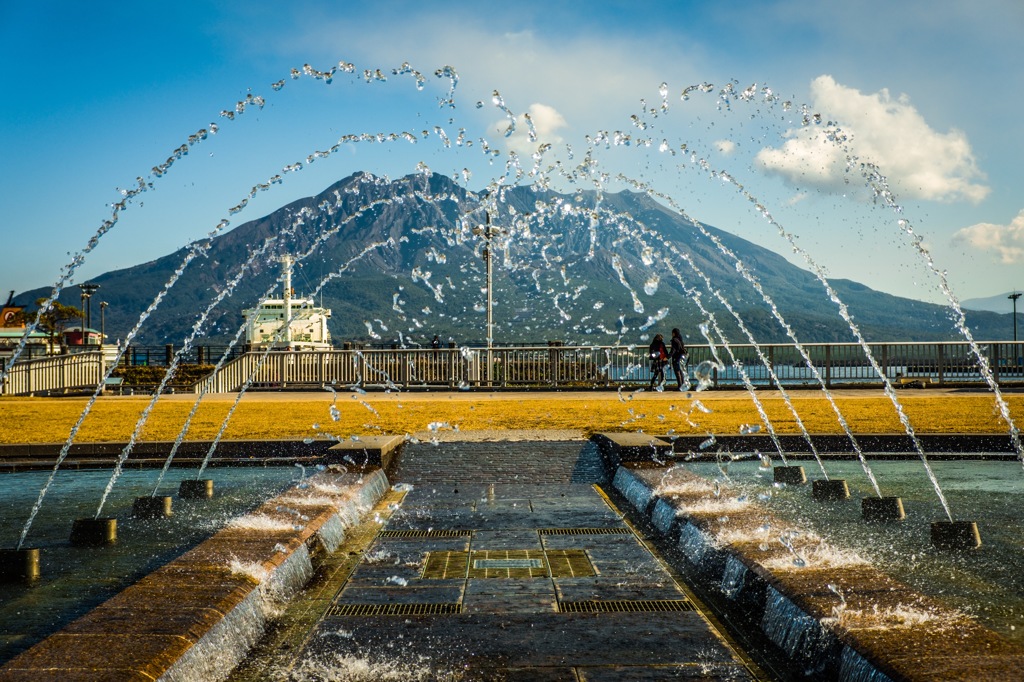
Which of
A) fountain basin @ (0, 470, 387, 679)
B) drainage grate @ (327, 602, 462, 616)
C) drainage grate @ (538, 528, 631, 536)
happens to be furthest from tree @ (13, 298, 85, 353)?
drainage grate @ (327, 602, 462, 616)

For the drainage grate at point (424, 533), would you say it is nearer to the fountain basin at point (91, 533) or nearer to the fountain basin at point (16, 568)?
the fountain basin at point (91, 533)

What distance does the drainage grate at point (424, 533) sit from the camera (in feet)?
23.0

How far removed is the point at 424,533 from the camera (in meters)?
7.13

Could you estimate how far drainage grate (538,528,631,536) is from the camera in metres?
7.02

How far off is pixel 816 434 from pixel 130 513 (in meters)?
8.49

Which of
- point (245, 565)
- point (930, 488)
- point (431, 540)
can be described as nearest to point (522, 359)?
point (930, 488)

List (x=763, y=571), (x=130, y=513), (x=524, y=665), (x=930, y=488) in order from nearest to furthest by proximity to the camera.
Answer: (x=524, y=665) < (x=763, y=571) < (x=130, y=513) < (x=930, y=488)

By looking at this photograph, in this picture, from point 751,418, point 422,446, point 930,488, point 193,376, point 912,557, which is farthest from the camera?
point 193,376

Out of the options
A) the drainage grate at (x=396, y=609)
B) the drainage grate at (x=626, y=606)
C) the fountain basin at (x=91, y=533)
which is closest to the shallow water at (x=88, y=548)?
the fountain basin at (x=91, y=533)

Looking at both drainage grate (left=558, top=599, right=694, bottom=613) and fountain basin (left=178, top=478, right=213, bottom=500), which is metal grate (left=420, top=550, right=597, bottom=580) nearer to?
drainage grate (left=558, top=599, right=694, bottom=613)

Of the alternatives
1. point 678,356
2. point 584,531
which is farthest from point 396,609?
point 678,356

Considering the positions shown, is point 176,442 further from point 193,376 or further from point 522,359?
point 193,376

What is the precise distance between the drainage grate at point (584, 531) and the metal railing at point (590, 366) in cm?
1971

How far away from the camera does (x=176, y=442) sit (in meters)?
11.5
